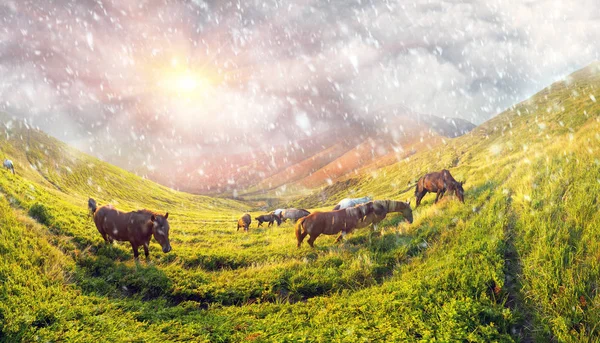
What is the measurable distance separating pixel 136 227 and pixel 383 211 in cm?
1177

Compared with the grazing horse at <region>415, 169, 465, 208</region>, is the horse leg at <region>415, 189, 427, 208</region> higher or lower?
lower

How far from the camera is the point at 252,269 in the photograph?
387 inches

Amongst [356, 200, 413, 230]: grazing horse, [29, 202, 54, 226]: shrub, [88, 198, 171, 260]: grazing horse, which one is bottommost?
[356, 200, 413, 230]: grazing horse

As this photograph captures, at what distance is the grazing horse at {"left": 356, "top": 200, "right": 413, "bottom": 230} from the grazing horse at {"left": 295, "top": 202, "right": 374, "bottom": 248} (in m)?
0.62

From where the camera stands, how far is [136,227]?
1093 centimetres

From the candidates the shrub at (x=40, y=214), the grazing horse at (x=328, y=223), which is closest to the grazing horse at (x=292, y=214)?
the grazing horse at (x=328, y=223)

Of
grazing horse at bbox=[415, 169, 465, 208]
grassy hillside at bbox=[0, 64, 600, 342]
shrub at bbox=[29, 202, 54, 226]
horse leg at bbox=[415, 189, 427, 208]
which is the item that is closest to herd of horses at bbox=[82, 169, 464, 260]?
grazing horse at bbox=[415, 169, 465, 208]

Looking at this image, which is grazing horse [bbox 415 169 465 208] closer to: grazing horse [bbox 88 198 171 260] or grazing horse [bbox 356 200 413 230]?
grazing horse [bbox 356 200 413 230]

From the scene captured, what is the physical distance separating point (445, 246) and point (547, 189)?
3.60m

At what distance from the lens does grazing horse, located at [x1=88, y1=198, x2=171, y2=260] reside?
425 inches

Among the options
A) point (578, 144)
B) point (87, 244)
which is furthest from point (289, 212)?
point (578, 144)

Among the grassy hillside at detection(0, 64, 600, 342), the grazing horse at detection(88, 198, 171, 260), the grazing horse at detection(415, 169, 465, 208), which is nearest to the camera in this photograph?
the grassy hillside at detection(0, 64, 600, 342)

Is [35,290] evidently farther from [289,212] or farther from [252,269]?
[289,212]

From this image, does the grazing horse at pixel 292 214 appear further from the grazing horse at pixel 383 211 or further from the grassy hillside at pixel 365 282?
the grassy hillside at pixel 365 282
